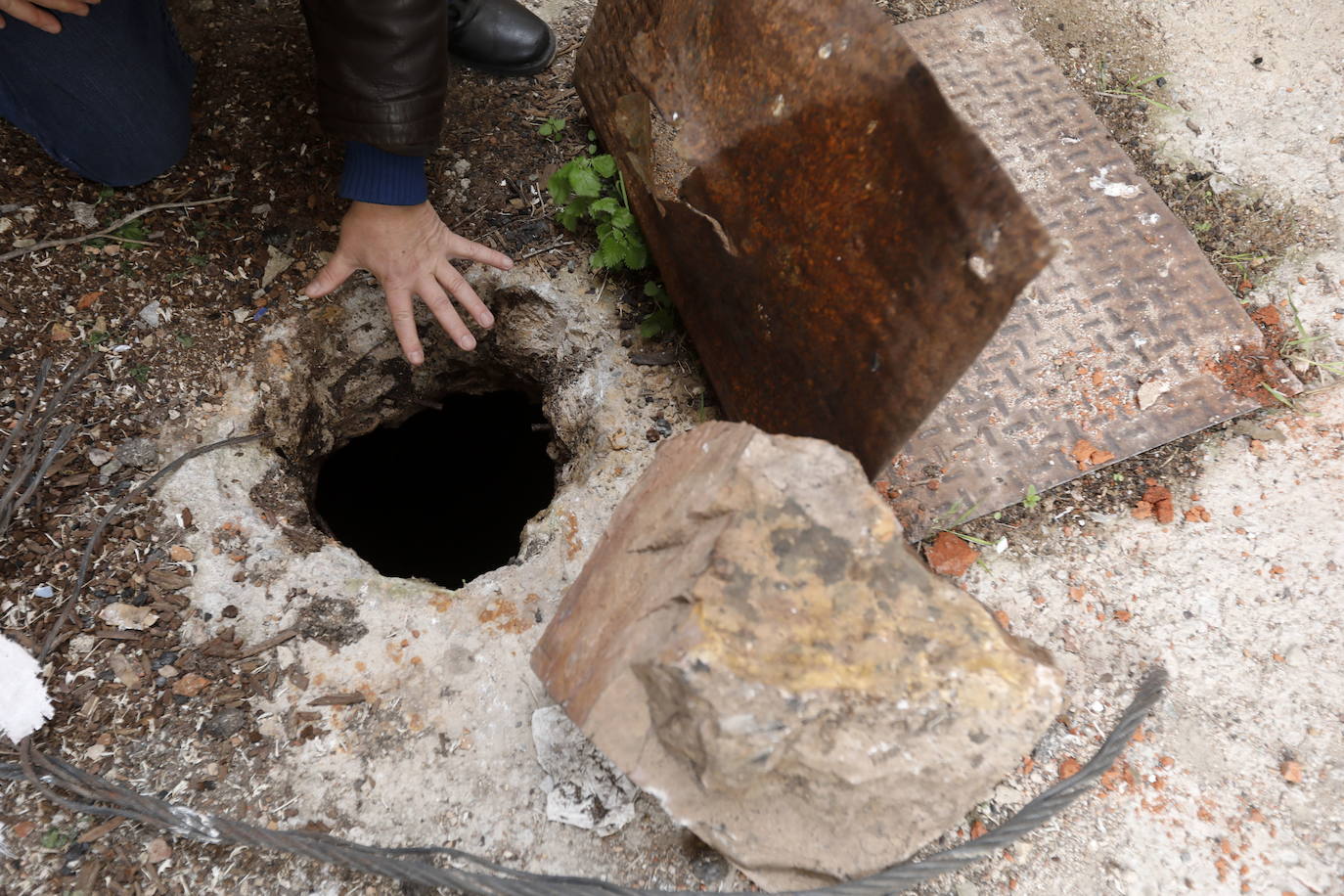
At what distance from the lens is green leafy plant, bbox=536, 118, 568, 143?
2.28 meters

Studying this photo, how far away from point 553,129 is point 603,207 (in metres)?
0.36

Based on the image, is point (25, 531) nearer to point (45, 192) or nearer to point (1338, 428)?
point (45, 192)

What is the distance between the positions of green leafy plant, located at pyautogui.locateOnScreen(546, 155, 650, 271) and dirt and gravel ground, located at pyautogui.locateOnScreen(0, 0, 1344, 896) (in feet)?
0.30

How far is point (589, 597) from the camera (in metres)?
1.42

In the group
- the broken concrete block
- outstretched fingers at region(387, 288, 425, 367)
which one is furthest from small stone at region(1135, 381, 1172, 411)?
outstretched fingers at region(387, 288, 425, 367)

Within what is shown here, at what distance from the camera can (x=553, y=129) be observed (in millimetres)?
2283

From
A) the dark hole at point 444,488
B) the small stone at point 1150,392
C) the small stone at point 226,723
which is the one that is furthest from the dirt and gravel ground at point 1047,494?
the dark hole at point 444,488

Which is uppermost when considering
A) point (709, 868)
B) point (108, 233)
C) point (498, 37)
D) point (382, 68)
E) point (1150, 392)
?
point (382, 68)

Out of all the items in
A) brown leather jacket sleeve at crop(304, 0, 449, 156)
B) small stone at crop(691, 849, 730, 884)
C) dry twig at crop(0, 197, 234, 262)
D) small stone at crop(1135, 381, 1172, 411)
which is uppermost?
brown leather jacket sleeve at crop(304, 0, 449, 156)

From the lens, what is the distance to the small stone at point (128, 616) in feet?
5.66

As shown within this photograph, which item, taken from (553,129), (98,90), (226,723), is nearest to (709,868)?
(226,723)

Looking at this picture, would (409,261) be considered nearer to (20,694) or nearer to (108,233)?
(108,233)

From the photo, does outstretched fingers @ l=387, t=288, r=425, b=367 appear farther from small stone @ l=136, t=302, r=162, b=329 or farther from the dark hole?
the dark hole

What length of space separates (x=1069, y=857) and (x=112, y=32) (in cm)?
267
